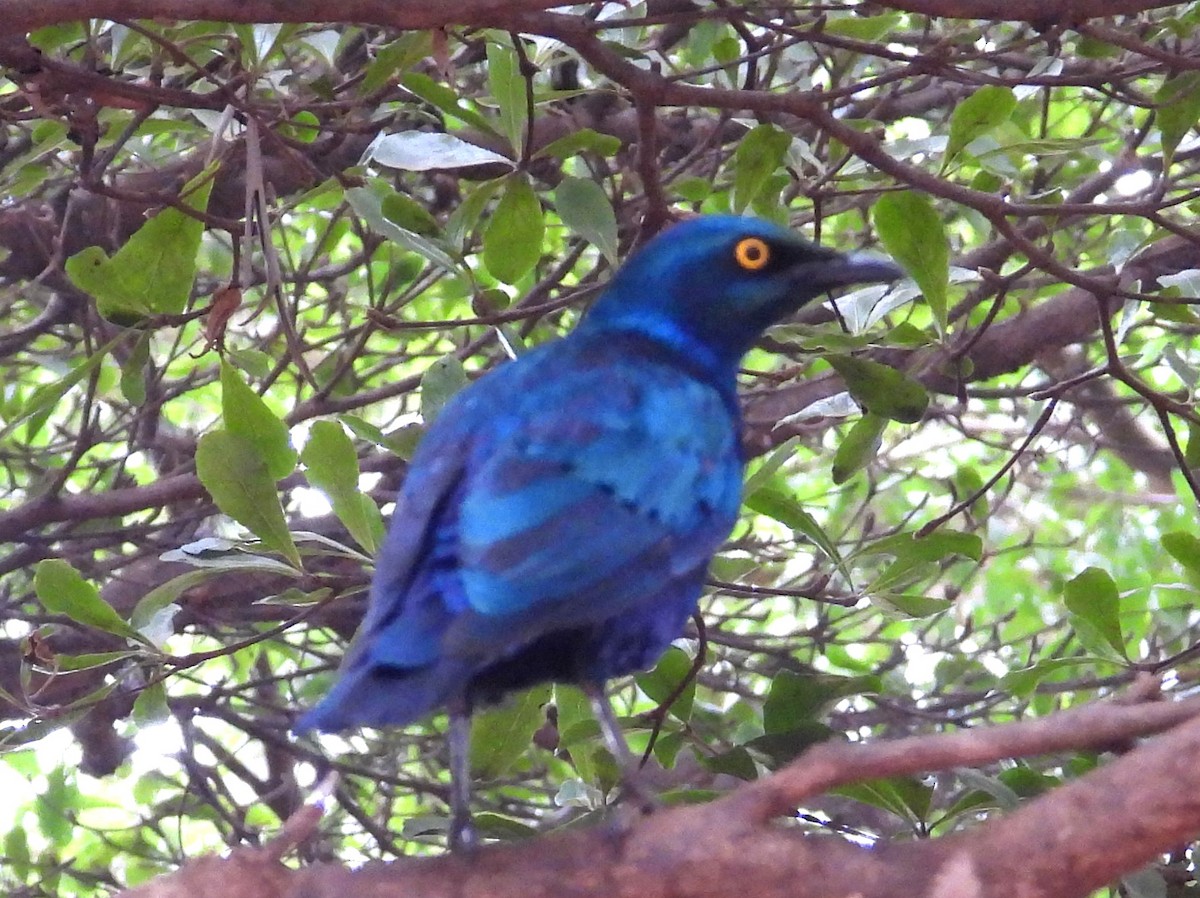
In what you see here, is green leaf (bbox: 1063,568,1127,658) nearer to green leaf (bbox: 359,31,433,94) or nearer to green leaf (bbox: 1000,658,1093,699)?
green leaf (bbox: 1000,658,1093,699)

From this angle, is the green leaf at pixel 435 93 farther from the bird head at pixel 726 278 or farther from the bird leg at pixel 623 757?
the bird leg at pixel 623 757

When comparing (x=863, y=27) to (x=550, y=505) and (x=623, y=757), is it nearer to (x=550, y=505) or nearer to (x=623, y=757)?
(x=550, y=505)

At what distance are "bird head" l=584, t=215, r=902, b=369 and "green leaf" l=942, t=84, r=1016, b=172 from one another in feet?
1.25

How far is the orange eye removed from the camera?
310 cm

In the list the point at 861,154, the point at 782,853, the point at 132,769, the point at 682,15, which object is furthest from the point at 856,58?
the point at 132,769

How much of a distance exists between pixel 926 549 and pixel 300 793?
2712 mm

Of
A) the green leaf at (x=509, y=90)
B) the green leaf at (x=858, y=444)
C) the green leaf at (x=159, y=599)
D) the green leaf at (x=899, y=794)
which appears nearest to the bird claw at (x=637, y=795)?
the green leaf at (x=899, y=794)

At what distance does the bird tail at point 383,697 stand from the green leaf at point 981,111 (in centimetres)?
181

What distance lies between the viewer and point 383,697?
2.18 metres

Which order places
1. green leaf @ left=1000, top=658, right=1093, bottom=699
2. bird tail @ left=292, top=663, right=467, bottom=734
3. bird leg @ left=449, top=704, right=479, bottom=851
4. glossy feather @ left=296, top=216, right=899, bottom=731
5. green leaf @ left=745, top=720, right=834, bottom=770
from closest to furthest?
bird tail @ left=292, top=663, right=467, bottom=734, glossy feather @ left=296, top=216, right=899, bottom=731, bird leg @ left=449, top=704, right=479, bottom=851, green leaf @ left=745, top=720, right=834, bottom=770, green leaf @ left=1000, top=658, right=1093, bottom=699

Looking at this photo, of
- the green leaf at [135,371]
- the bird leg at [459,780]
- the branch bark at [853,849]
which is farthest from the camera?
the green leaf at [135,371]

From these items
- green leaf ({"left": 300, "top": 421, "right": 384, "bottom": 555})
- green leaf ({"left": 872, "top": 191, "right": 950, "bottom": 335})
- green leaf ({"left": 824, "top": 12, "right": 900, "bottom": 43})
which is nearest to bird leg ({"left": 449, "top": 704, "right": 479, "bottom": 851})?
green leaf ({"left": 300, "top": 421, "right": 384, "bottom": 555})

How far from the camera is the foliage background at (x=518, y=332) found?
3.03m

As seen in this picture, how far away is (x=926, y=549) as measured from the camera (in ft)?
10.3
